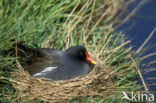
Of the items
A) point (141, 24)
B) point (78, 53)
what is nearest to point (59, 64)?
point (78, 53)

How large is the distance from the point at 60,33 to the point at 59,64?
87 centimetres

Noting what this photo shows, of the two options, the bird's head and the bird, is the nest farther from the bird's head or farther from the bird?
the bird's head

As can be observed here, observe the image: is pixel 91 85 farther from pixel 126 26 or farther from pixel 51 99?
pixel 126 26

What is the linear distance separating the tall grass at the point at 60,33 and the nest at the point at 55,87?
0.15m

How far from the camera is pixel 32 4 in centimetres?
498

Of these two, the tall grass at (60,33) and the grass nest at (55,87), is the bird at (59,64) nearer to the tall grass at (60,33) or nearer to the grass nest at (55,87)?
the grass nest at (55,87)

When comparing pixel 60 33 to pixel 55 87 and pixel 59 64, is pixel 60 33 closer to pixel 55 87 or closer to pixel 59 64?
pixel 59 64

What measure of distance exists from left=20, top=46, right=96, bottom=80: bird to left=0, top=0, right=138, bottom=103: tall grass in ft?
0.64

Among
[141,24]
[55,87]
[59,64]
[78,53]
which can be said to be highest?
[141,24]

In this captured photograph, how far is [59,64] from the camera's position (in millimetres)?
4277

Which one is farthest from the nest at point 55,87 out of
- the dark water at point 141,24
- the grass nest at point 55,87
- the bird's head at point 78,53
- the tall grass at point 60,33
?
the dark water at point 141,24

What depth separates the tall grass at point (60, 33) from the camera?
440 cm

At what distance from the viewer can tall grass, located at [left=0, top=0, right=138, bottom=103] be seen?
173 inches

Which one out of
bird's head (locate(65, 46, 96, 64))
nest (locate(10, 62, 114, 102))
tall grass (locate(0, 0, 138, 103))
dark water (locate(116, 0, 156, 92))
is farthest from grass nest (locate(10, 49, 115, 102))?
dark water (locate(116, 0, 156, 92))
